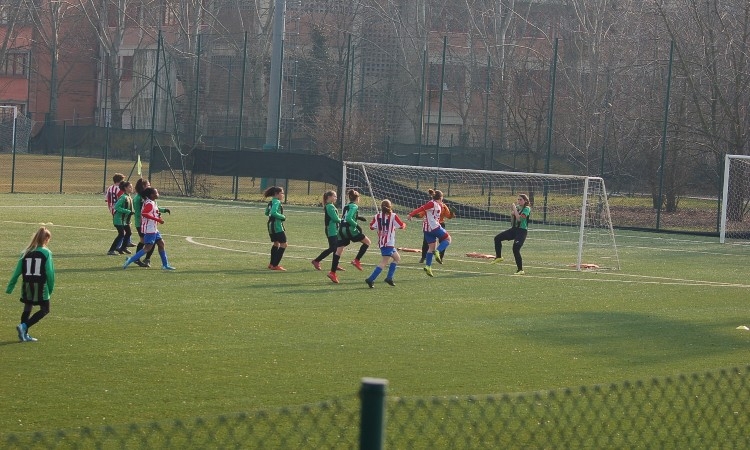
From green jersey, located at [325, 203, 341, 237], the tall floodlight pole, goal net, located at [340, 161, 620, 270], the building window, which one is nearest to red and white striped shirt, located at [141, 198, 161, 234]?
green jersey, located at [325, 203, 341, 237]

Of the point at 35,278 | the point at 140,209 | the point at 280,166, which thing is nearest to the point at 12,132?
the point at 280,166

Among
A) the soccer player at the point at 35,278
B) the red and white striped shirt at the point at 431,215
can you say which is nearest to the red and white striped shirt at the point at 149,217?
the red and white striped shirt at the point at 431,215

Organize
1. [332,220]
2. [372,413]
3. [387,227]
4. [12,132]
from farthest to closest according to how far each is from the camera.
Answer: [12,132], [332,220], [387,227], [372,413]

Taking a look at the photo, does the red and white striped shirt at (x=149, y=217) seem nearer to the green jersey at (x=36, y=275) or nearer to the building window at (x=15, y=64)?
the green jersey at (x=36, y=275)

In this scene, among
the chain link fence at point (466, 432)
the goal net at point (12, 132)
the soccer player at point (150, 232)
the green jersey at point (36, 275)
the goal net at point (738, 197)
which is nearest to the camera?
the chain link fence at point (466, 432)

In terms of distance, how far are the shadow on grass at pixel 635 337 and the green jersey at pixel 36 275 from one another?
231 inches

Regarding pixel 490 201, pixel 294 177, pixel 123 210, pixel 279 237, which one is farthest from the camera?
pixel 294 177

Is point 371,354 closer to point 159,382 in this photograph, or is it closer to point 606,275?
point 159,382

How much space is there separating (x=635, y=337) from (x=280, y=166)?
94.0 ft

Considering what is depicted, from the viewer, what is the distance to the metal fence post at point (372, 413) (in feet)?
11.9

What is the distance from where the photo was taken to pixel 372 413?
12.2 ft

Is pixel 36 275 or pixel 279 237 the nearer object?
pixel 36 275

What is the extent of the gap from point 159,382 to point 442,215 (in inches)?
485

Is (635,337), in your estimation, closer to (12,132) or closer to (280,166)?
(280,166)
